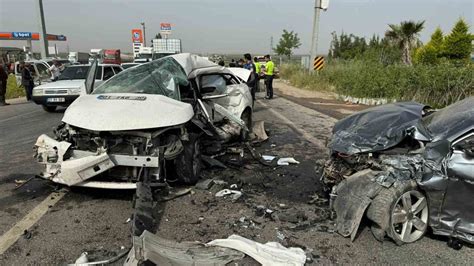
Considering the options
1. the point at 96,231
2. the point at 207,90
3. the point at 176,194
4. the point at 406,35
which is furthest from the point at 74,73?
the point at 406,35

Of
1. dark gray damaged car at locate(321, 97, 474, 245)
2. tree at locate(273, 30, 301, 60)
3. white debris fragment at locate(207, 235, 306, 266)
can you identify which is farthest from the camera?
tree at locate(273, 30, 301, 60)

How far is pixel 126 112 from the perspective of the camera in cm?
441

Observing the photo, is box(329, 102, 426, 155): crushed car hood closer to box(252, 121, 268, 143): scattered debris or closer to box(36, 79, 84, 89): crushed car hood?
box(252, 121, 268, 143): scattered debris

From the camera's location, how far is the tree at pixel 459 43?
30.2 meters

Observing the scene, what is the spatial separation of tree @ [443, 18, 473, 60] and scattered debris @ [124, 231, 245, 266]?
33715 millimetres

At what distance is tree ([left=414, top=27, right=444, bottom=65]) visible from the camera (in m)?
29.8

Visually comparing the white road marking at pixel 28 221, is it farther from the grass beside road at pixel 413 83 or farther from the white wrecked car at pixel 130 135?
the grass beside road at pixel 413 83

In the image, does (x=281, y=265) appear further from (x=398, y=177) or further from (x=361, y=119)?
(x=361, y=119)

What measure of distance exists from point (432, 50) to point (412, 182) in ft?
107

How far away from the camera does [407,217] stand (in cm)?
356

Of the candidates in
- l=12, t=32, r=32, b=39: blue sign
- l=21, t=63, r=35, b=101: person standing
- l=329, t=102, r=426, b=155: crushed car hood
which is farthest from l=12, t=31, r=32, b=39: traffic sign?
l=329, t=102, r=426, b=155: crushed car hood

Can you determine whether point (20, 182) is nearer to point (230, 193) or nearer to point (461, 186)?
point (230, 193)

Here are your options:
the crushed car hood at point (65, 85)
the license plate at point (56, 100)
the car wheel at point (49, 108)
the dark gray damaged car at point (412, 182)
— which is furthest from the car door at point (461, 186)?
the car wheel at point (49, 108)

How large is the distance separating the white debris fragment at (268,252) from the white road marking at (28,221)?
1.99 metres
